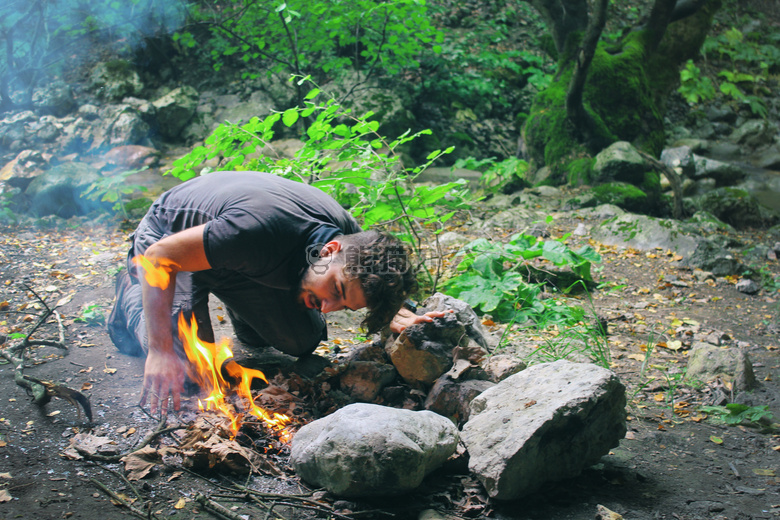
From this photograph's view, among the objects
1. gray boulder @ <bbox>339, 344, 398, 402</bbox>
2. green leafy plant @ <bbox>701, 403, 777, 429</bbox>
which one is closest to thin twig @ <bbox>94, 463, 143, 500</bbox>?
gray boulder @ <bbox>339, 344, 398, 402</bbox>

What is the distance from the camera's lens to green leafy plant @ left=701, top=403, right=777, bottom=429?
2340mm

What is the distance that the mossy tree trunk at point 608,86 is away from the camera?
24.3ft

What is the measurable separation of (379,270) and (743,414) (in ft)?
6.13

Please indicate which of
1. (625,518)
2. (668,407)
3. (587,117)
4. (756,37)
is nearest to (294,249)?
(625,518)

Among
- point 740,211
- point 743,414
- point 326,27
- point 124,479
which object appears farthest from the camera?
point 740,211

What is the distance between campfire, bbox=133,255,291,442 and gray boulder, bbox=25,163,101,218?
15.3 ft

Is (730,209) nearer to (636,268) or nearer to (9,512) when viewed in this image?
(636,268)

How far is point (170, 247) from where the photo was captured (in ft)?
6.88

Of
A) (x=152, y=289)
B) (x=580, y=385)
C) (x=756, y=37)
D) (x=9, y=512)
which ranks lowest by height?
(x=9, y=512)

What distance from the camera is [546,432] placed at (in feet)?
6.05

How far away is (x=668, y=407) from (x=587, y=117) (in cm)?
569

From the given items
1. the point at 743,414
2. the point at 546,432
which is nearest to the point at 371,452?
the point at 546,432

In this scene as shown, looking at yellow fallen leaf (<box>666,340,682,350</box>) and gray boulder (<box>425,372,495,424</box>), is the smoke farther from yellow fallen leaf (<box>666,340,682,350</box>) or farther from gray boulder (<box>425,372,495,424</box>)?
yellow fallen leaf (<box>666,340,682,350</box>)

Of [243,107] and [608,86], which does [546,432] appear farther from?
[243,107]
